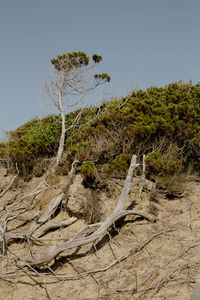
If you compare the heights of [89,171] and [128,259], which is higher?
[89,171]

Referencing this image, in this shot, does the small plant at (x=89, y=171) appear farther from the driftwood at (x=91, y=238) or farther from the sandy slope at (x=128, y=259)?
the driftwood at (x=91, y=238)

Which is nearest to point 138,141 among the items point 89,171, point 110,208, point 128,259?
point 89,171

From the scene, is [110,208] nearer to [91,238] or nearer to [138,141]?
[91,238]

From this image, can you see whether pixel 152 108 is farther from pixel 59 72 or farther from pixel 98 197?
pixel 59 72

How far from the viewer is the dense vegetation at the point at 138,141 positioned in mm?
8477

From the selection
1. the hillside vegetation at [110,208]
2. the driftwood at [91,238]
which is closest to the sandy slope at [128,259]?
the hillside vegetation at [110,208]

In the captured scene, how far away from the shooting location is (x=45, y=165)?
34.5ft

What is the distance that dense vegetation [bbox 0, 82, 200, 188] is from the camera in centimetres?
848

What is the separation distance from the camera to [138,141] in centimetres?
927

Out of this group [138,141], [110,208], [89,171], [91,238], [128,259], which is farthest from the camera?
[138,141]

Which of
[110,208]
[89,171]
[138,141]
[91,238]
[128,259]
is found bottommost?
[128,259]

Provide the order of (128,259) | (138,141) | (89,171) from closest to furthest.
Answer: (128,259), (89,171), (138,141)

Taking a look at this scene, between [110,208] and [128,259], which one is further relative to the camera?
[110,208]

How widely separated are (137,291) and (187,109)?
6.51 metres
